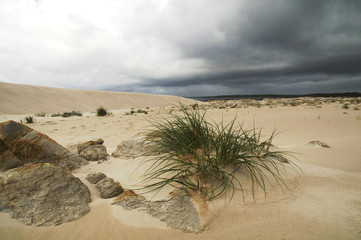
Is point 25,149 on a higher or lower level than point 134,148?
higher

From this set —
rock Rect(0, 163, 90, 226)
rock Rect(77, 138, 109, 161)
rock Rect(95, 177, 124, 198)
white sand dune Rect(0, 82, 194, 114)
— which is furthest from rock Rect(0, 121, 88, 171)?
white sand dune Rect(0, 82, 194, 114)

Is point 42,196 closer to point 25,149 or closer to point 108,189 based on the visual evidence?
point 108,189

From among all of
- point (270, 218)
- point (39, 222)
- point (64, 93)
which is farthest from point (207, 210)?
point (64, 93)

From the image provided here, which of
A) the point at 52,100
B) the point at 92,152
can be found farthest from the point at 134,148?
the point at 52,100

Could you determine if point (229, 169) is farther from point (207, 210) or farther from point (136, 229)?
point (136, 229)

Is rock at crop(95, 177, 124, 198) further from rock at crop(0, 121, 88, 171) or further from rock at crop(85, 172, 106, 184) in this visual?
rock at crop(0, 121, 88, 171)

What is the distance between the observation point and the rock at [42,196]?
1.28 meters

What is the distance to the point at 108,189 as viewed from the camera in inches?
63.9

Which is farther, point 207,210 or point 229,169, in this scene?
point 229,169

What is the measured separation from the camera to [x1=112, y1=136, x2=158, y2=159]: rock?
8.49ft

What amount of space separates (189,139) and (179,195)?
75 cm

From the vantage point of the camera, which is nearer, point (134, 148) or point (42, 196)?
point (42, 196)

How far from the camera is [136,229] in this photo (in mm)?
1224

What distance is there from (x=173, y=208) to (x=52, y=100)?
1083 inches
